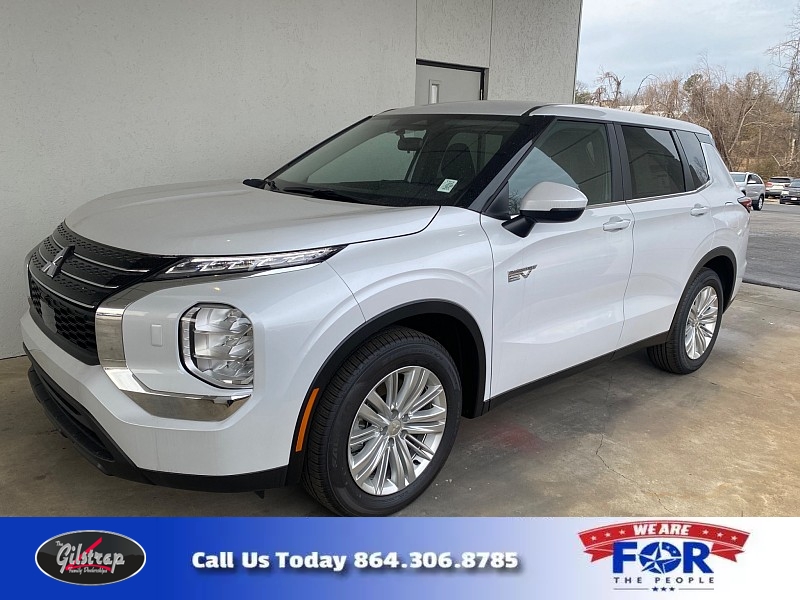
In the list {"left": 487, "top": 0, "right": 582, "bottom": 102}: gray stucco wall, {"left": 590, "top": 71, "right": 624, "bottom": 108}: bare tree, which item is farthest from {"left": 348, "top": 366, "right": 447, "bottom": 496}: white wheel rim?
{"left": 590, "top": 71, "right": 624, "bottom": 108}: bare tree

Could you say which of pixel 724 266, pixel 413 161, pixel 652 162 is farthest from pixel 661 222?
pixel 413 161

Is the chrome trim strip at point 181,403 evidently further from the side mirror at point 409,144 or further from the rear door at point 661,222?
the rear door at point 661,222

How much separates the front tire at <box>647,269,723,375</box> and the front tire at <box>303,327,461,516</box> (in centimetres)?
218

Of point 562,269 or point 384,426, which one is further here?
point 562,269

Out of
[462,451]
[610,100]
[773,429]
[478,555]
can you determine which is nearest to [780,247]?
[773,429]

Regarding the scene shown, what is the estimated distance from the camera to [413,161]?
11.0 feet

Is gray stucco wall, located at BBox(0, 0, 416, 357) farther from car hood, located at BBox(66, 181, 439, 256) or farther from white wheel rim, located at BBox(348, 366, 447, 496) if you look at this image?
white wheel rim, located at BBox(348, 366, 447, 496)

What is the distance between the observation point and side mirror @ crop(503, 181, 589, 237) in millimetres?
2879

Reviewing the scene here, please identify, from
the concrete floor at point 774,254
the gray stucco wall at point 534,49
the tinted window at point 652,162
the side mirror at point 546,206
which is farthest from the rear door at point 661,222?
the concrete floor at point 774,254

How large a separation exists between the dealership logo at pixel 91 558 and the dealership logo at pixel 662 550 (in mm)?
1645

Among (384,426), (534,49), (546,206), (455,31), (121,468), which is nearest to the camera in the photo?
(121,468)

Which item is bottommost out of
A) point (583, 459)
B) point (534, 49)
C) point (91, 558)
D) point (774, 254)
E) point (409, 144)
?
point (774, 254)

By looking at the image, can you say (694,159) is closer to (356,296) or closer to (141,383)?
(356,296)

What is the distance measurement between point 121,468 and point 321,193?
5.15ft
